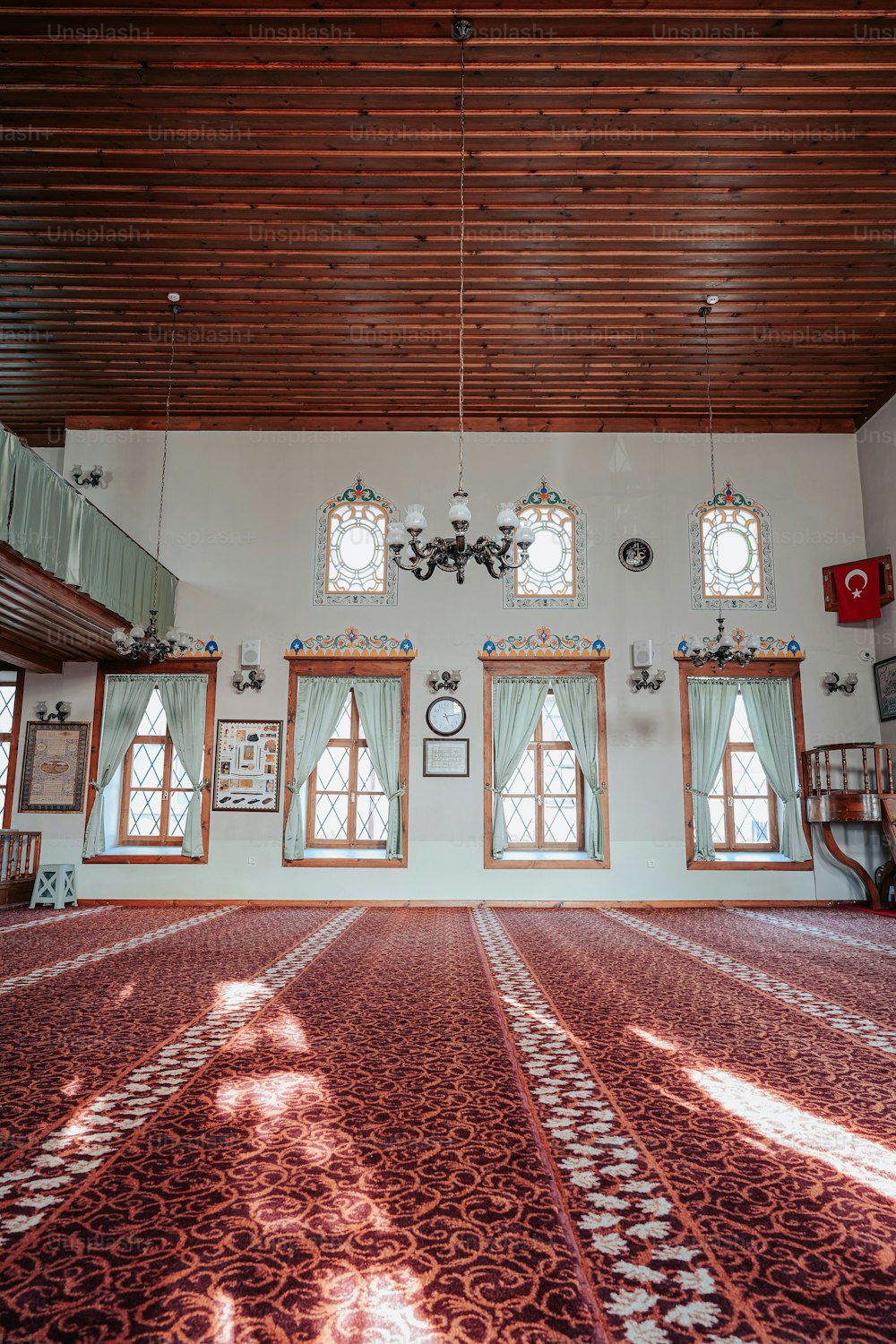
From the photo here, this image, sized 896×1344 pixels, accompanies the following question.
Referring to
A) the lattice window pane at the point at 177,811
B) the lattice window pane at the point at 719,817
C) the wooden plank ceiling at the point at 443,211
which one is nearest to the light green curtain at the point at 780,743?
the lattice window pane at the point at 719,817

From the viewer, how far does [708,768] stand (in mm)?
8312

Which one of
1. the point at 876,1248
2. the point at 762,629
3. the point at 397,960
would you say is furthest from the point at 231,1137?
the point at 762,629

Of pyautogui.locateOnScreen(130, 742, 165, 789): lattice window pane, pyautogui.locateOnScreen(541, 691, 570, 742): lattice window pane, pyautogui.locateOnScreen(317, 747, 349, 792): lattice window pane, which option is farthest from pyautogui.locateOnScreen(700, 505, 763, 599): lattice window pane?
pyautogui.locateOnScreen(130, 742, 165, 789): lattice window pane

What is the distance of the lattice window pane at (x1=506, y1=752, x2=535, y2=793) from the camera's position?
27.7 feet

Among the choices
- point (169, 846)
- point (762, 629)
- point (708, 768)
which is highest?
point (762, 629)

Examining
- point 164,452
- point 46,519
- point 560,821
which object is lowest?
point 560,821

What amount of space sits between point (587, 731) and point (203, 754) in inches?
158

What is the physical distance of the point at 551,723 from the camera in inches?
338

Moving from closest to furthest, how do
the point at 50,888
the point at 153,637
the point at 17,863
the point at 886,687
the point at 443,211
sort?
the point at 443,211
the point at 153,637
the point at 50,888
the point at 17,863
the point at 886,687

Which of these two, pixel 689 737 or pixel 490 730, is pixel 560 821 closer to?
pixel 490 730

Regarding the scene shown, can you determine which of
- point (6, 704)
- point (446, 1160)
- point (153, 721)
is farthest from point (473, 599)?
point (446, 1160)

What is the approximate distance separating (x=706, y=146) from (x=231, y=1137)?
6.47 m

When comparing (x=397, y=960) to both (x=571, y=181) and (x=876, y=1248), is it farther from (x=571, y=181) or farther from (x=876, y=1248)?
(x=571, y=181)

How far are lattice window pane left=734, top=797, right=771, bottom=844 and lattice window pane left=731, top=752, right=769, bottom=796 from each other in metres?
0.10
